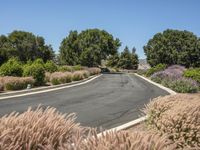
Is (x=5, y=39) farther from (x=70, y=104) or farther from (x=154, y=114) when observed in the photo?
(x=154, y=114)

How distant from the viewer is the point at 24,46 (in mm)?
85312

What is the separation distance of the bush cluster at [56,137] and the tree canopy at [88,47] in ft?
259

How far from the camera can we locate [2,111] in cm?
1341

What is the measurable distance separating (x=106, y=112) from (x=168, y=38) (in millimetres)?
78237

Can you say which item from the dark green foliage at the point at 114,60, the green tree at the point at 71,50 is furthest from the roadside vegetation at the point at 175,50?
the dark green foliage at the point at 114,60

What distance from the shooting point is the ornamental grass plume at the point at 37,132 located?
13.2 ft

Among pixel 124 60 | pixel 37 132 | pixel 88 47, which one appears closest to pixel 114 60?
pixel 124 60

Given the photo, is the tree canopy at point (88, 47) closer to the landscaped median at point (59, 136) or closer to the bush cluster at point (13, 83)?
the bush cluster at point (13, 83)

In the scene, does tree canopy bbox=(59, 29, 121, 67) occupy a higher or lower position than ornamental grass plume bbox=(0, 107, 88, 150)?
higher

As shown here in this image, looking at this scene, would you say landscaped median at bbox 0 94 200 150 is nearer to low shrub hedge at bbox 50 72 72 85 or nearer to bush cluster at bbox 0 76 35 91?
bush cluster at bbox 0 76 35 91

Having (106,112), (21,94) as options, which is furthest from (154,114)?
(21,94)

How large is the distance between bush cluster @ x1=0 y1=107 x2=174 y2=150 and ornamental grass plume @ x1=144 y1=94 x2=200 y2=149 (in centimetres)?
272

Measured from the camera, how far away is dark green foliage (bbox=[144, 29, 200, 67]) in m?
85.3

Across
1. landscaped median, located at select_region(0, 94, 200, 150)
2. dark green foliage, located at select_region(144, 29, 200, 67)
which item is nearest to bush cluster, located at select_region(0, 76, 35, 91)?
landscaped median, located at select_region(0, 94, 200, 150)
